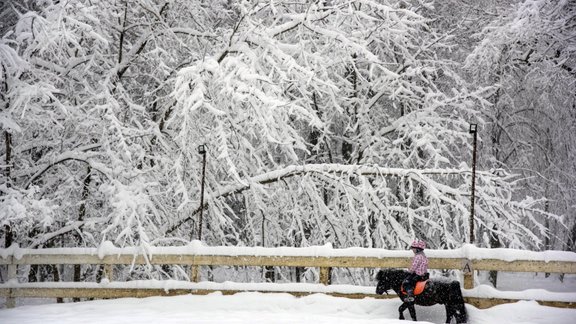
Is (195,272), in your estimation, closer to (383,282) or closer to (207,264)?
(207,264)

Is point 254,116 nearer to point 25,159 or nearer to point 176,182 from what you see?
point 176,182

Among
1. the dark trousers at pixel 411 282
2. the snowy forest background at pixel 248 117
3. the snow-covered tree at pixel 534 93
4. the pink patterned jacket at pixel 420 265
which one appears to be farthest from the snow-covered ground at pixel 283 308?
the snow-covered tree at pixel 534 93

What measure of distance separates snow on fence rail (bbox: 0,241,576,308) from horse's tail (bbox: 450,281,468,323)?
0.54 meters

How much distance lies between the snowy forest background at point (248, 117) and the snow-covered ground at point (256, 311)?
160 centimetres

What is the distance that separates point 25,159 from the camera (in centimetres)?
1184

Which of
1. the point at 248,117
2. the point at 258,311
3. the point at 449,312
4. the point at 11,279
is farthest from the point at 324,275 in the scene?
the point at 11,279

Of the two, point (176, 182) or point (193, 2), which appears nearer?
point (176, 182)

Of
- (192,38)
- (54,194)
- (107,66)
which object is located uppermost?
(192,38)

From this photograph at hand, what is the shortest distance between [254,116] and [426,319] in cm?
522

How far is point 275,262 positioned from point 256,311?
867mm

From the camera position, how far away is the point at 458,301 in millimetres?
7680

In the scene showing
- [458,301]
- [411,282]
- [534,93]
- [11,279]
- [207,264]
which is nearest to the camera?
[411,282]

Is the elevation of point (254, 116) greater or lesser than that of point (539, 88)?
lesser

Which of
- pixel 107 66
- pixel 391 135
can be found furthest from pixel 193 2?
pixel 391 135
